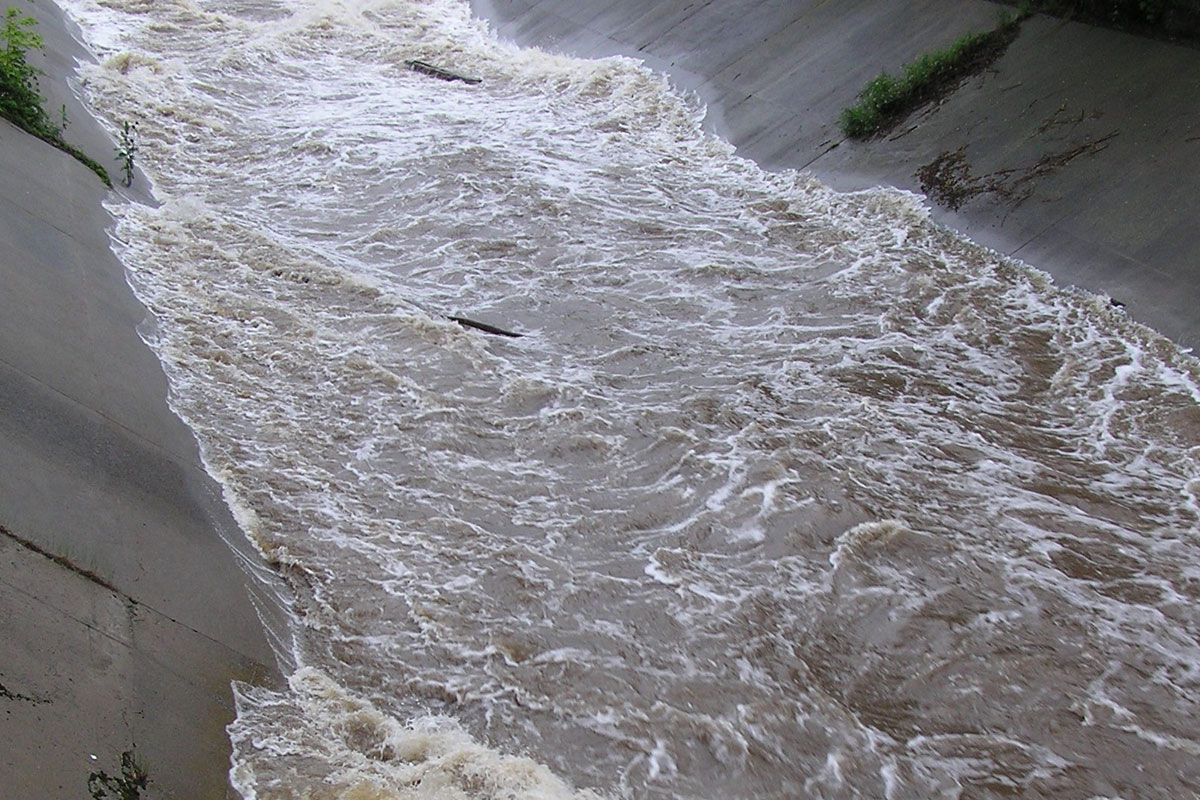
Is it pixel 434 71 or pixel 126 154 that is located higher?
pixel 434 71

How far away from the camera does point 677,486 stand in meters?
8.47

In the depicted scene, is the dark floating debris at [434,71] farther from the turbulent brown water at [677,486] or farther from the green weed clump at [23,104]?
the green weed clump at [23,104]

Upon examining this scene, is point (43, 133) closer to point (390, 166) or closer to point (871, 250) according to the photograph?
point (390, 166)

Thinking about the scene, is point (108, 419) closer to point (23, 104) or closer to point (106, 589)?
point (106, 589)

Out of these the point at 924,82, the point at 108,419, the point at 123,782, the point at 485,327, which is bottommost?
the point at 123,782

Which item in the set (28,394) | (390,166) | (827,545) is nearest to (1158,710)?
(827,545)

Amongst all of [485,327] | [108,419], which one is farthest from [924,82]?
[108,419]

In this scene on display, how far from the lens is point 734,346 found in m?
10.6

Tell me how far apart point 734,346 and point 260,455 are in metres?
4.94

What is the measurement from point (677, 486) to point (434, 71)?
14.7 meters

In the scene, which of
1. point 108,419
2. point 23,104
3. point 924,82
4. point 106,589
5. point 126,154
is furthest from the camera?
point 924,82

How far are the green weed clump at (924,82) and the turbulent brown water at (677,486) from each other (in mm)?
1360

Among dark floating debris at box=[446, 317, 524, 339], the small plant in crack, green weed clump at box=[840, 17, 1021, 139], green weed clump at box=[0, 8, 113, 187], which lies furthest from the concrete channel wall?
green weed clump at box=[0, 8, 113, 187]

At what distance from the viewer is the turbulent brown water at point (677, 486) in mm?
6113
